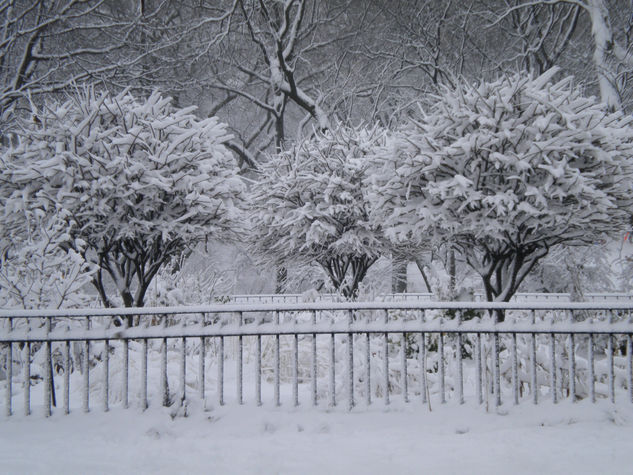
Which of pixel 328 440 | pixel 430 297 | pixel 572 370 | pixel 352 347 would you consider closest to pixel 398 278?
pixel 430 297

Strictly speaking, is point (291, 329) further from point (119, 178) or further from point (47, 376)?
point (119, 178)

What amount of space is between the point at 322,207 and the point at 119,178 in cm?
472

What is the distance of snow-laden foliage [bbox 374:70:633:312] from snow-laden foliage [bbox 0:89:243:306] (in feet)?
11.6

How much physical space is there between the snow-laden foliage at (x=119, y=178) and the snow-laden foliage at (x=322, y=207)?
247cm

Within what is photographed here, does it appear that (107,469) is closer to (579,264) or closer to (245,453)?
(245,453)

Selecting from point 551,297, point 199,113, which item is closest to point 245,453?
point 551,297

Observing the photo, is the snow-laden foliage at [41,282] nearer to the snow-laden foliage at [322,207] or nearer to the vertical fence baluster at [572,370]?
the vertical fence baluster at [572,370]

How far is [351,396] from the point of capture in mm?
3998

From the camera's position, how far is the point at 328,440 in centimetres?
358

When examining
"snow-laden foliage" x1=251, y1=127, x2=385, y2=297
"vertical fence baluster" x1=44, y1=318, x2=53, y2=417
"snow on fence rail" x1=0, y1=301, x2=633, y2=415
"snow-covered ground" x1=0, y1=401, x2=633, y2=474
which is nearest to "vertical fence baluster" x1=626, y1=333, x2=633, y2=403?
"snow on fence rail" x1=0, y1=301, x2=633, y2=415

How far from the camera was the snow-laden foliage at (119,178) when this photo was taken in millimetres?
7625

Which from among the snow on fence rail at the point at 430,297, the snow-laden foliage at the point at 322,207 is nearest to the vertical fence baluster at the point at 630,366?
the snow on fence rail at the point at 430,297

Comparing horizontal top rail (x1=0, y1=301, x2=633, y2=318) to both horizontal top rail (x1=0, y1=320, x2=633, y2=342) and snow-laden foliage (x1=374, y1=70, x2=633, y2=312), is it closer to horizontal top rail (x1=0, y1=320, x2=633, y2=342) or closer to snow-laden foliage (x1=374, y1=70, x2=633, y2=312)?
horizontal top rail (x1=0, y1=320, x2=633, y2=342)

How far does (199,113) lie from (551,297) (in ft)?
61.5
